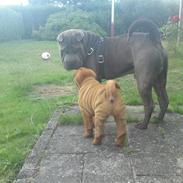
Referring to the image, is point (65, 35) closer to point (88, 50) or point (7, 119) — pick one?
point (88, 50)

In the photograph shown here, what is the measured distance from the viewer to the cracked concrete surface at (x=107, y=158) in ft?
13.2

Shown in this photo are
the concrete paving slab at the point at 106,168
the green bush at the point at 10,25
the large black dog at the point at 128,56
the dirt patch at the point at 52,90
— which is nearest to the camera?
the concrete paving slab at the point at 106,168

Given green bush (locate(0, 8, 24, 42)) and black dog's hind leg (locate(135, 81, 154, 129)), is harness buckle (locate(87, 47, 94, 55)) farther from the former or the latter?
green bush (locate(0, 8, 24, 42))

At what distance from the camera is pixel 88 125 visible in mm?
5102

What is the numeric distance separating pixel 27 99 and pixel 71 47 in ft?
8.20

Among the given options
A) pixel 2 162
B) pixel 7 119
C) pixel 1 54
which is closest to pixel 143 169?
pixel 2 162

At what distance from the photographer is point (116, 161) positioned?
4.39 meters

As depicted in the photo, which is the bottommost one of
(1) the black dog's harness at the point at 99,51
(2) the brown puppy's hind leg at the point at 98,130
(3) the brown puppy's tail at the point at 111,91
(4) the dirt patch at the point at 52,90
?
(4) the dirt patch at the point at 52,90

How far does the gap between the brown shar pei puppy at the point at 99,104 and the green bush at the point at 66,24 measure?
14694mm

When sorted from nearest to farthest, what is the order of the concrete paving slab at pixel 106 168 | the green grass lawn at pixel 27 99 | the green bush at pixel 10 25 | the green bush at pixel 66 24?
1. the concrete paving slab at pixel 106 168
2. the green grass lawn at pixel 27 99
3. the green bush at pixel 10 25
4. the green bush at pixel 66 24

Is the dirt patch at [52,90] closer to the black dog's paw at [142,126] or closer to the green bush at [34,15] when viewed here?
the black dog's paw at [142,126]

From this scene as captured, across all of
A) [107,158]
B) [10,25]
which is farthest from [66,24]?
[107,158]

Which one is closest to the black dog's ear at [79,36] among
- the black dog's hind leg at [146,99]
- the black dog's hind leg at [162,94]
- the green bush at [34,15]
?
the black dog's hind leg at [146,99]

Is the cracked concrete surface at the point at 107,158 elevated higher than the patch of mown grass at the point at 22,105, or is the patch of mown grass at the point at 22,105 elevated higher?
the cracked concrete surface at the point at 107,158
